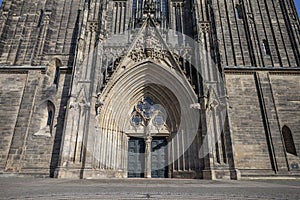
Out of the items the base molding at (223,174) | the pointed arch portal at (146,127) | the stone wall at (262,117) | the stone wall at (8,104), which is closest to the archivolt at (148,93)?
the pointed arch portal at (146,127)

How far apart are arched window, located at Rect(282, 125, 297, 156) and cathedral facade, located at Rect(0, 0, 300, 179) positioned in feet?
0.17

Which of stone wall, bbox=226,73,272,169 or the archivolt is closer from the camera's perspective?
stone wall, bbox=226,73,272,169

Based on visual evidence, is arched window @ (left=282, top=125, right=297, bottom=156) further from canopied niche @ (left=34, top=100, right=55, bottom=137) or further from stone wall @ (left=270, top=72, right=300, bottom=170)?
canopied niche @ (left=34, top=100, right=55, bottom=137)

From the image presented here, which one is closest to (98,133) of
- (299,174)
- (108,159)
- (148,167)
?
(108,159)

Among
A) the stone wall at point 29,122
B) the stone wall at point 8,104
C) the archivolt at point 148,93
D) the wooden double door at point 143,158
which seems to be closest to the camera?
the stone wall at point 29,122

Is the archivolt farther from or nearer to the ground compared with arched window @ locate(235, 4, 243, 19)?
nearer to the ground

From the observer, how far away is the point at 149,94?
12.0 m

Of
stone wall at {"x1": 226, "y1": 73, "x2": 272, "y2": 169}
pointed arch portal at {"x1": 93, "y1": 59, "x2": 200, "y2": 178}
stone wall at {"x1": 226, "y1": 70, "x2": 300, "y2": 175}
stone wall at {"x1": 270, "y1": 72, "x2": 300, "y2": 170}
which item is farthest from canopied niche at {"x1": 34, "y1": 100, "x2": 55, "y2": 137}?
stone wall at {"x1": 270, "y1": 72, "x2": 300, "y2": 170}

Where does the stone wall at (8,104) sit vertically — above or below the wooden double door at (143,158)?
above

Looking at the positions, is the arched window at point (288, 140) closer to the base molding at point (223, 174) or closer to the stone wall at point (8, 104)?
the base molding at point (223, 174)

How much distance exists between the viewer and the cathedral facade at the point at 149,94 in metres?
9.55

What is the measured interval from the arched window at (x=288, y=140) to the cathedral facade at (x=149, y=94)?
0.05 metres

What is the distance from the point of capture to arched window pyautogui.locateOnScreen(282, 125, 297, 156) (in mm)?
10517

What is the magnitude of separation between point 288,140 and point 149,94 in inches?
307
